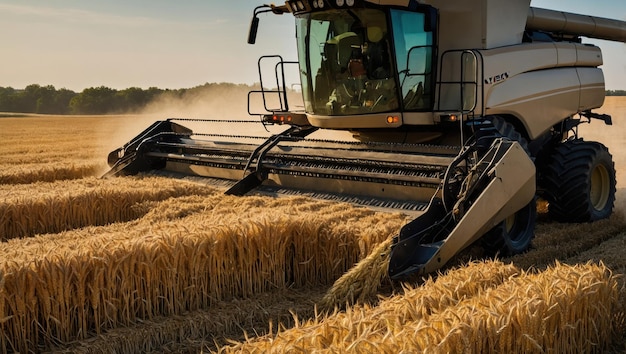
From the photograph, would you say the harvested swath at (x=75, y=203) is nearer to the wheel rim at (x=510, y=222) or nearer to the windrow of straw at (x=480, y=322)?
the wheel rim at (x=510, y=222)

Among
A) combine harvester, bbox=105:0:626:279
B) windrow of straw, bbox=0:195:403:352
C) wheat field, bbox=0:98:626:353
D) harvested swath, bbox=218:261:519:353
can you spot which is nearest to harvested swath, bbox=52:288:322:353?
wheat field, bbox=0:98:626:353

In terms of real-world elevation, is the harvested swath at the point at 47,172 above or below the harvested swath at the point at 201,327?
above

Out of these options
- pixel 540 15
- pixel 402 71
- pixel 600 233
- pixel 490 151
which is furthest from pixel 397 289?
pixel 540 15

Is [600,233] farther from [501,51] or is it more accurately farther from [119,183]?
[119,183]

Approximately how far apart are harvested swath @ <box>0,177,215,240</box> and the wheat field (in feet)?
0.07

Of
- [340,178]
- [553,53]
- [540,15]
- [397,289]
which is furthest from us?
[540,15]

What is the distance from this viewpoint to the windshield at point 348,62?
6.59 metres

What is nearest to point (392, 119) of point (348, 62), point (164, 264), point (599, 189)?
point (348, 62)

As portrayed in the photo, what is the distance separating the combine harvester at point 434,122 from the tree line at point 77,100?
44987 millimetres

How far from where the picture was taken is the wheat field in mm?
3129

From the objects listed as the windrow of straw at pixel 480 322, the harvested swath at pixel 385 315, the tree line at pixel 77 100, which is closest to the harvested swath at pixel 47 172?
the harvested swath at pixel 385 315

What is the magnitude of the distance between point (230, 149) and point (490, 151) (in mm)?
3230

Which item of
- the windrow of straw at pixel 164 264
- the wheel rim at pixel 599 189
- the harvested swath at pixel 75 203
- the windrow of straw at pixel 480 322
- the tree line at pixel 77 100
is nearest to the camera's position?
the windrow of straw at pixel 480 322

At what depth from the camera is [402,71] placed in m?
6.61
